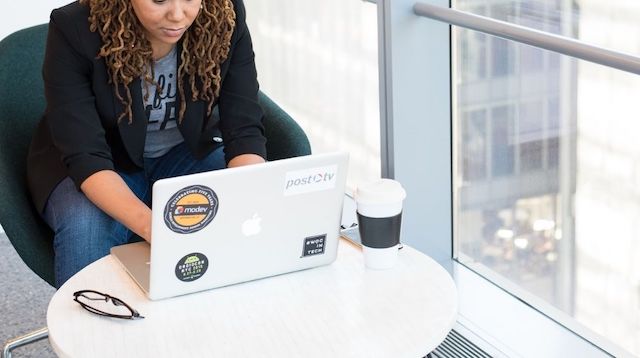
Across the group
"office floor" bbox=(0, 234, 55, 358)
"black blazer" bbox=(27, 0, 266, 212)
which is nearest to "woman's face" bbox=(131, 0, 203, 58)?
"black blazer" bbox=(27, 0, 266, 212)

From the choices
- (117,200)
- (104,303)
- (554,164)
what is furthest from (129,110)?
(554,164)

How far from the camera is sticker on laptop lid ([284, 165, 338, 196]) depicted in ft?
5.03

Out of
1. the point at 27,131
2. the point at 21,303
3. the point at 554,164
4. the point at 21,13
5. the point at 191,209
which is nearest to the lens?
the point at 191,209

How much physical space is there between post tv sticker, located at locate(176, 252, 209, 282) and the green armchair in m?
0.61

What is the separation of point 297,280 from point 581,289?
105 cm

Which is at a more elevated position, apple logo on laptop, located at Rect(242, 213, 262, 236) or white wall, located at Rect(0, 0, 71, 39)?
white wall, located at Rect(0, 0, 71, 39)

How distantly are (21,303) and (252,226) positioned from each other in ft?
5.01

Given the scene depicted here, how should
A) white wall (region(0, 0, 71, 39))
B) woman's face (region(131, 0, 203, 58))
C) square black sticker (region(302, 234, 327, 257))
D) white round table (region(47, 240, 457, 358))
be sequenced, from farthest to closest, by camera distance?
white wall (region(0, 0, 71, 39)), woman's face (region(131, 0, 203, 58)), square black sticker (region(302, 234, 327, 257)), white round table (region(47, 240, 457, 358))

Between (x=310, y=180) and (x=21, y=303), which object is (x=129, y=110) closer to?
(x=310, y=180)

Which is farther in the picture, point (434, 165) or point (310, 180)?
point (434, 165)

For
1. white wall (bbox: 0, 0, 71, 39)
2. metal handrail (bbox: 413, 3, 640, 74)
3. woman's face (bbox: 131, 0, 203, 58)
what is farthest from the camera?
white wall (bbox: 0, 0, 71, 39)

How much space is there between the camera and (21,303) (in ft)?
9.29

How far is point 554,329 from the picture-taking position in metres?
2.30

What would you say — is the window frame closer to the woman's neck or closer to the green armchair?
the green armchair
